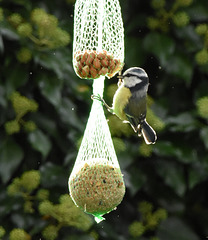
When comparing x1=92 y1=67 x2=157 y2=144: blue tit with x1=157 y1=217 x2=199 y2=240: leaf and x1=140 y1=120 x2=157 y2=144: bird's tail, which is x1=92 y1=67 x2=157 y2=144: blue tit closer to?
x1=140 y1=120 x2=157 y2=144: bird's tail

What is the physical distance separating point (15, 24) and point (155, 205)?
131 centimetres

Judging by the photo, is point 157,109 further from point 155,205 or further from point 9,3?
point 9,3

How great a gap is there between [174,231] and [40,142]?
100 cm

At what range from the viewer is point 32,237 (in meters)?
3.66

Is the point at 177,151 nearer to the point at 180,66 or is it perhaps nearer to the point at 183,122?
the point at 183,122

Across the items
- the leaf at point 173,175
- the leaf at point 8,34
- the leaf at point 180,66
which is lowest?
the leaf at point 173,175

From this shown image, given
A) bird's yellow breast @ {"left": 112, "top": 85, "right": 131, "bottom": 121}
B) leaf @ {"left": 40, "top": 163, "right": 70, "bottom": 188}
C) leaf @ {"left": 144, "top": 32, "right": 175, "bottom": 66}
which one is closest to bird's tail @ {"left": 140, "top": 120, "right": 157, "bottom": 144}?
bird's yellow breast @ {"left": 112, "top": 85, "right": 131, "bottom": 121}

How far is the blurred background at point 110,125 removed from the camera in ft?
12.0

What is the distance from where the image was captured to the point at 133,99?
2746 mm

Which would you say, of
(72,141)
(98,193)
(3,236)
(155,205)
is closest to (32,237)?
(3,236)

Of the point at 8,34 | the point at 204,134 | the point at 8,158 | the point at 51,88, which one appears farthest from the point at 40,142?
the point at 204,134

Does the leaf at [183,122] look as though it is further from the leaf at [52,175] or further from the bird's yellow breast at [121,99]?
the bird's yellow breast at [121,99]

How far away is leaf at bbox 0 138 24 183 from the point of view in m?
3.63

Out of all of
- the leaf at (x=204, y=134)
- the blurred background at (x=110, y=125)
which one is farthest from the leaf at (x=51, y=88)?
the leaf at (x=204, y=134)
